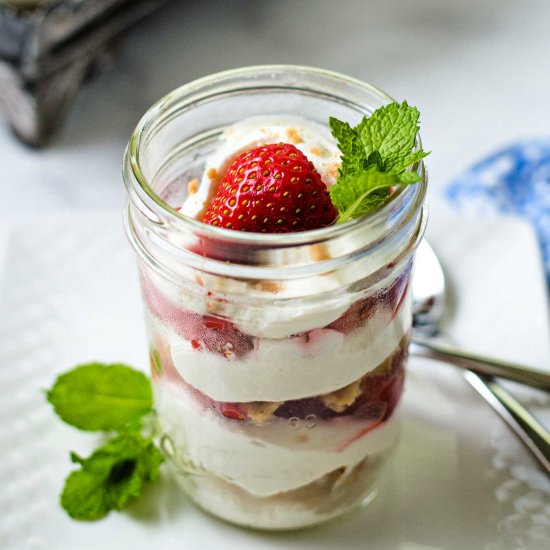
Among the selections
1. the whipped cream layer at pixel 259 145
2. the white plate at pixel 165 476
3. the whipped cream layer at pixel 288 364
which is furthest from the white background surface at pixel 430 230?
the whipped cream layer at pixel 259 145

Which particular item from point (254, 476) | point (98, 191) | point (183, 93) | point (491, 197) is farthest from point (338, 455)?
point (98, 191)

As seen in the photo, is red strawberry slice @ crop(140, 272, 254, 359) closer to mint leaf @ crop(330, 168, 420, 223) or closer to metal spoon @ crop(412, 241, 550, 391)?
mint leaf @ crop(330, 168, 420, 223)

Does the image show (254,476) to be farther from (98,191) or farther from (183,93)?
(98,191)

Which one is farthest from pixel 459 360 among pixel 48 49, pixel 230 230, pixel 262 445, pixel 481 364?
pixel 48 49

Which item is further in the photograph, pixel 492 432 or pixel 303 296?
pixel 492 432

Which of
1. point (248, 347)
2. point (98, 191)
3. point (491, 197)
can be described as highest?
point (248, 347)

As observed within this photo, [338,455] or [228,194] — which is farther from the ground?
[228,194]

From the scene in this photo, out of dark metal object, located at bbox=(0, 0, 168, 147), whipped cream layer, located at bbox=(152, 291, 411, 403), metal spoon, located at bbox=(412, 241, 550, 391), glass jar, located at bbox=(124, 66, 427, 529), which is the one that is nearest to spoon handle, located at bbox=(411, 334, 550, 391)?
metal spoon, located at bbox=(412, 241, 550, 391)
